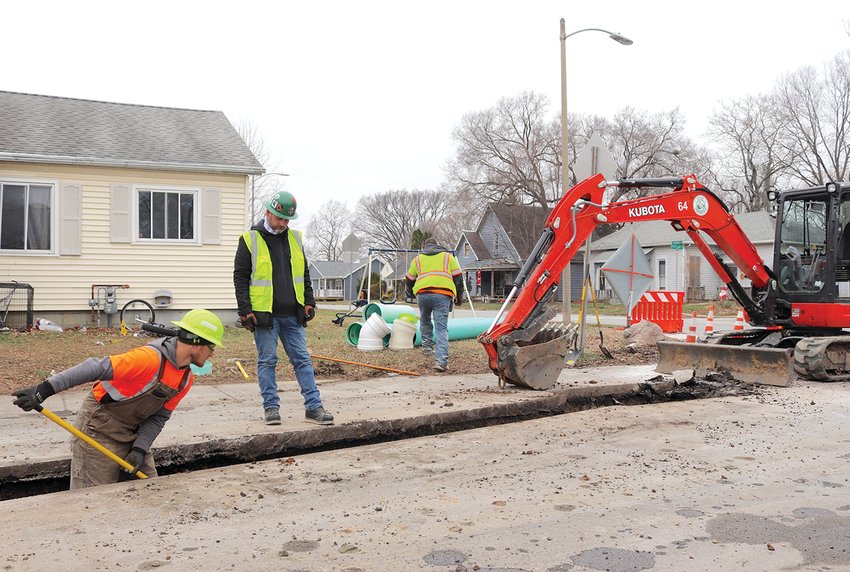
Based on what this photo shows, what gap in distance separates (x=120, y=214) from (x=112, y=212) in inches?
6.3

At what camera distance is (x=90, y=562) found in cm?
339

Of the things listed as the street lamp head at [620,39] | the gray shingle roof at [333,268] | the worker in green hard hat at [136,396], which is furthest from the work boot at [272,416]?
the gray shingle roof at [333,268]

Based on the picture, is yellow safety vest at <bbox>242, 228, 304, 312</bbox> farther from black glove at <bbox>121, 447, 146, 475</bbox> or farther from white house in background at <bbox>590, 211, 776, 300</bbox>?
white house in background at <bbox>590, 211, 776, 300</bbox>

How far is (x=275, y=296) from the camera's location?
618cm

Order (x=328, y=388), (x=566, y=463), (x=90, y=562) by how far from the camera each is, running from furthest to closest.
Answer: (x=328, y=388)
(x=566, y=463)
(x=90, y=562)

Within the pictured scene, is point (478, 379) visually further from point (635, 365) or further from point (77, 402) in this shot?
point (77, 402)

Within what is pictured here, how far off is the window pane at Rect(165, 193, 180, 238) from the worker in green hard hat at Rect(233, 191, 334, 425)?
10.4 m

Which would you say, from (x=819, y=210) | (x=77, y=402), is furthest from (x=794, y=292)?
(x=77, y=402)

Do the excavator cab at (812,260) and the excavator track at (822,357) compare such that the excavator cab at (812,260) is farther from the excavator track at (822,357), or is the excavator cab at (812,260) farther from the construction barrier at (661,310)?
the construction barrier at (661,310)

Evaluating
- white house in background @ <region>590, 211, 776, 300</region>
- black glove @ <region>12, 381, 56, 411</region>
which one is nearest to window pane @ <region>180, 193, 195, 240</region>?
black glove @ <region>12, 381, 56, 411</region>

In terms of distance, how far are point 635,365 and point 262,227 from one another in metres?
6.86

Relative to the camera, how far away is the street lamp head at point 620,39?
15.0 m

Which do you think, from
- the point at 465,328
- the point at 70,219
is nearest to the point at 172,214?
the point at 70,219

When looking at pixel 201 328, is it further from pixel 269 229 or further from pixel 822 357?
pixel 822 357
